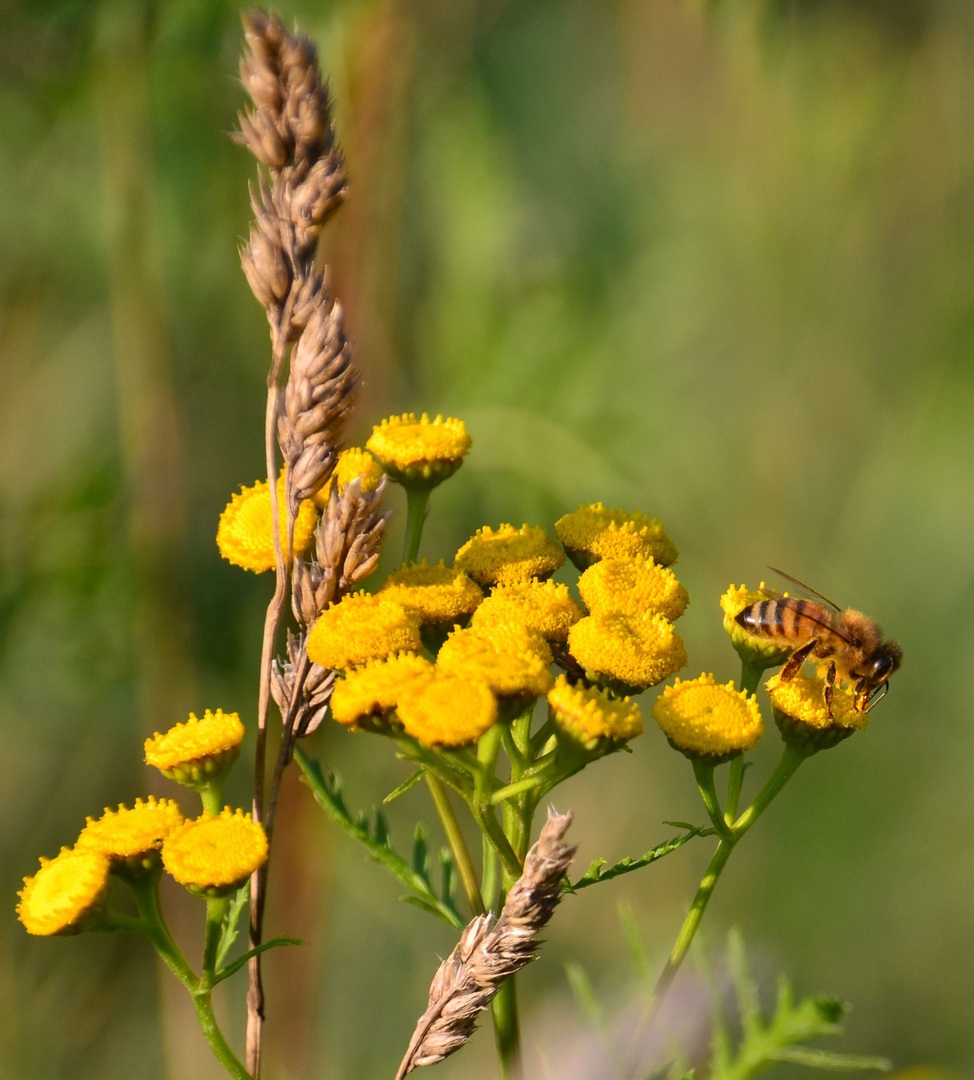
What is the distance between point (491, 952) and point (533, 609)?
60 centimetres

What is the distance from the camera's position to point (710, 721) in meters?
1.41

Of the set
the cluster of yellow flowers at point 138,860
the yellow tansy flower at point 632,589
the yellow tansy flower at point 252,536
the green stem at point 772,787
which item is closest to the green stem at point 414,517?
the yellow tansy flower at point 252,536

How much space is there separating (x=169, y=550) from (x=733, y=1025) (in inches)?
71.1

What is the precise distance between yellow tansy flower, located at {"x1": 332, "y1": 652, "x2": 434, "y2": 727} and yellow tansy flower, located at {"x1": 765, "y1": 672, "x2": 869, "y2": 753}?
1.97 ft

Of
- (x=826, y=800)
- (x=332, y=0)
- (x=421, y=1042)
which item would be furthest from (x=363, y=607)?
(x=826, y=800)

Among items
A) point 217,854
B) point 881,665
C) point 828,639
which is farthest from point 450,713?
point 881,665

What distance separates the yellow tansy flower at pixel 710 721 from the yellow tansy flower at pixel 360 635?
0.37 meters

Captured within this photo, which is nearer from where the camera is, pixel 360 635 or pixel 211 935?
pixel 211 935

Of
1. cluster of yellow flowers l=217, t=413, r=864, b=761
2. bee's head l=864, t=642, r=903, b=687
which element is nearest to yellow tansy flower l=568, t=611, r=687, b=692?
cluster of yellow flowers l=217, t=413, r=864, b=761

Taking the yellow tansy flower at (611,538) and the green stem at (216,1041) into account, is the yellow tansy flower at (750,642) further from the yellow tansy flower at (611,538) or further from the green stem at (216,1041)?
the green stem at (216,1041)

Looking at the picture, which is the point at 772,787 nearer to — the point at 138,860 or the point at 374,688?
the point at 374,688

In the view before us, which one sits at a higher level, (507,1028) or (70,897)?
(70,897)

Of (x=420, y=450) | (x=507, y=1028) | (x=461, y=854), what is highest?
(x=420, y=450)

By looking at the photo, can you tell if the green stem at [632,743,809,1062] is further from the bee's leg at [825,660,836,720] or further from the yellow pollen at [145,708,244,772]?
the yellow pollen at [145,708,244,772]
